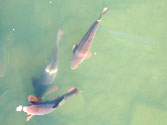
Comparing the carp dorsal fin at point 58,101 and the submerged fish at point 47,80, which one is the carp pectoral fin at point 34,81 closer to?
the submerged fish at point 47,80

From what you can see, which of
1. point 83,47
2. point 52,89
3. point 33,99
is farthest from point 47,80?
point 83,47

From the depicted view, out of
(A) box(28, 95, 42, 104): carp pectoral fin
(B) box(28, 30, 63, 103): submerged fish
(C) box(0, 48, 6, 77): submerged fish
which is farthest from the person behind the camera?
(C) box(0, 48, 6, 77): submerged fish

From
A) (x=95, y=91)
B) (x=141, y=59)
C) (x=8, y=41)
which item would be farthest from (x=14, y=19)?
(x=141, y=59)

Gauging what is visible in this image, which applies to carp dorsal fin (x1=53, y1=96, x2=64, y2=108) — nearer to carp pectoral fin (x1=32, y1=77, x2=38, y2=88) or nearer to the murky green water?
the murky green water

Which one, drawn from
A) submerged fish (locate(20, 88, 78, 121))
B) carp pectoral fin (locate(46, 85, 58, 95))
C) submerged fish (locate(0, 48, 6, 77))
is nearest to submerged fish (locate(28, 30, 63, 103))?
carp pectoral fin (locate(46, 85, 58, 95))

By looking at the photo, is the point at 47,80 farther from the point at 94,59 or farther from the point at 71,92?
the point at 94,59

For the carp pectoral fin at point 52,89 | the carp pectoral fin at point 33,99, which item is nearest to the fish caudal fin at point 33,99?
the carp pectoral fin at point 33,99
